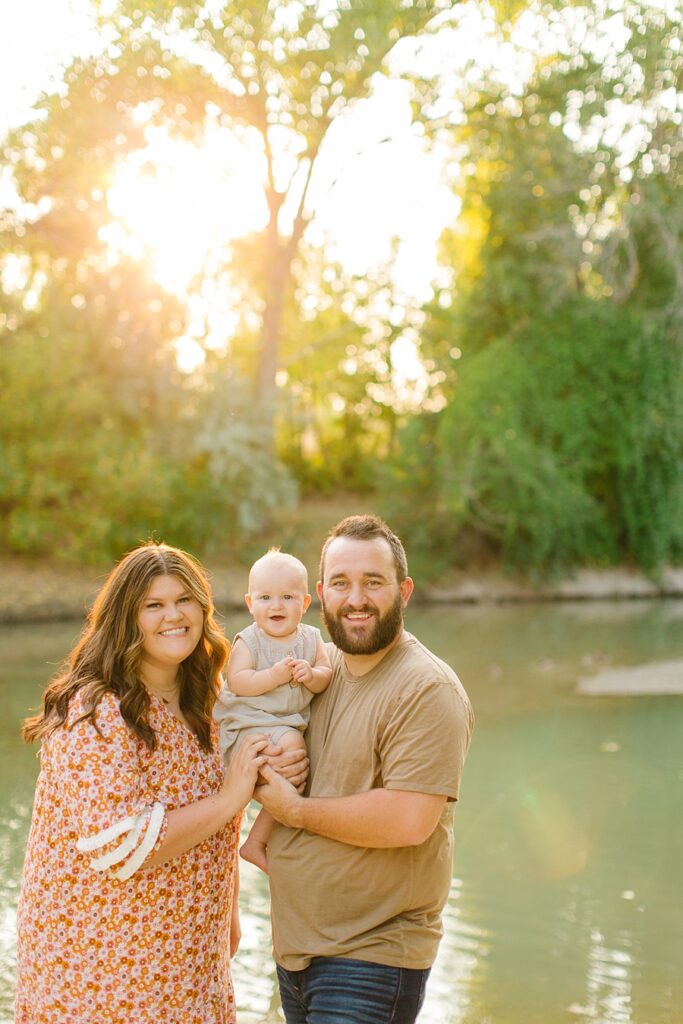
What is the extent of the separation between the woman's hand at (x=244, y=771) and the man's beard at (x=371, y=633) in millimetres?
321

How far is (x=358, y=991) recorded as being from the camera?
271 cm

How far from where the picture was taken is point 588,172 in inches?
977

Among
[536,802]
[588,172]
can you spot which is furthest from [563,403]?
[536,802]

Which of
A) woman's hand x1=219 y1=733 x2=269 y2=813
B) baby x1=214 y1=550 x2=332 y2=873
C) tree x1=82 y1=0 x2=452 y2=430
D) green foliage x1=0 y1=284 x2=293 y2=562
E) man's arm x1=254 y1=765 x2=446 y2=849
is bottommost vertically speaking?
man's arm x1=254 y1=765 x2=446 y2=849

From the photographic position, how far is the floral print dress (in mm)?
2578

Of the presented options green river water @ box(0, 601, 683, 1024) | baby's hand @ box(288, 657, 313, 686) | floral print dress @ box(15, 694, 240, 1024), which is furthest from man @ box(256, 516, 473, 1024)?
green river water @ box(0, 601, 683, 1024)

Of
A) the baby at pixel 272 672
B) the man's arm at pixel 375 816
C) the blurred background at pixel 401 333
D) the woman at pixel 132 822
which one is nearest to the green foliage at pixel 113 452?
the blurred background at pixel 401 333

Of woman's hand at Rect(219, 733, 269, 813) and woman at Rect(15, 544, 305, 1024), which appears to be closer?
woman at Rect(15, 544, 305, 1024)

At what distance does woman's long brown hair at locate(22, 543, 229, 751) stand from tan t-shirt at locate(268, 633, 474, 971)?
0.38 meters

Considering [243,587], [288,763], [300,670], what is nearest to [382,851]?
[288,763]

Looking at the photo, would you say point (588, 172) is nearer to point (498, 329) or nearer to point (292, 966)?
point (498, 329)

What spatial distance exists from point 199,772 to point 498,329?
82.3ft

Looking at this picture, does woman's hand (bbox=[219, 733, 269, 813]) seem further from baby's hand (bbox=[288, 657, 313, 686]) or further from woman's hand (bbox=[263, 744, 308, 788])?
baby's hand (bbox=[288, 657, 313, 686])

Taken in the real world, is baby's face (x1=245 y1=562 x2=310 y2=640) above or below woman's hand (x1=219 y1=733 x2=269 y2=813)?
above
